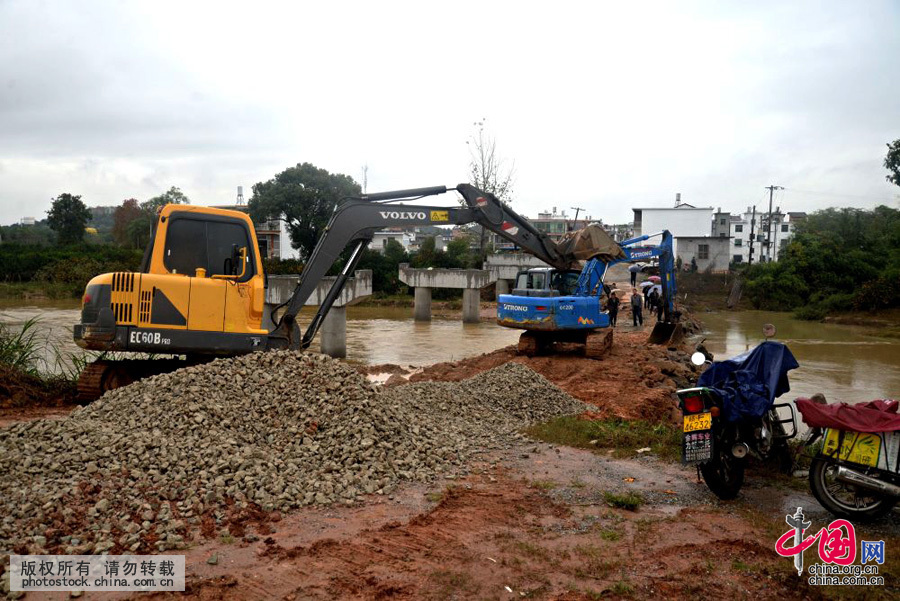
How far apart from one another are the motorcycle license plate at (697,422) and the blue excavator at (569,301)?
31.1 feet

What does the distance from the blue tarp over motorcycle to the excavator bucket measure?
43.7ft

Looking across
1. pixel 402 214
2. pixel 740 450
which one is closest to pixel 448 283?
pixel 402 214

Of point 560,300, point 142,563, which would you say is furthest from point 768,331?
point 560,300

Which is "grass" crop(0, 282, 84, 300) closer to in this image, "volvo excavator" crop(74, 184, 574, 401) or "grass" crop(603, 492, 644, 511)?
"volvo excavator" crop(74, 184, 574, 401)

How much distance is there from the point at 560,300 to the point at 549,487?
9220 millimetres

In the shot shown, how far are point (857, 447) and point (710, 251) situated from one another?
5535 centimetres

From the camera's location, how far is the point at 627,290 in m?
38.7

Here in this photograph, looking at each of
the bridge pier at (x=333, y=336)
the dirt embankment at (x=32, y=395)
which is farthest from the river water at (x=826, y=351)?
Result: the dirt embankment at (x=32, y=395)

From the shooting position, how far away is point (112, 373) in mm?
10359

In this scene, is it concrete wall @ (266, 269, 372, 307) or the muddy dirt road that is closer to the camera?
the muddy dirt road

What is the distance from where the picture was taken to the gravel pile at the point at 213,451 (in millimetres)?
5402

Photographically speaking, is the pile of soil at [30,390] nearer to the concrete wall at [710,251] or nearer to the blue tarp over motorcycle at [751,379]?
the blue tarp over motorcycle at [751,379]

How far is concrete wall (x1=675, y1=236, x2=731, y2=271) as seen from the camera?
2274 inches

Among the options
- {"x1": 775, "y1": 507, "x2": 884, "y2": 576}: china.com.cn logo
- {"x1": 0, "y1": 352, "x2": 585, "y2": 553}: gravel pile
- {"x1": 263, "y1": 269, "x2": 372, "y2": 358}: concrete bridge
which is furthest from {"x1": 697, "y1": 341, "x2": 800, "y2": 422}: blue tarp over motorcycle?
{"x1": 263, "y1": 269, "x2": 372, "y2": 358}: concrete bridge
